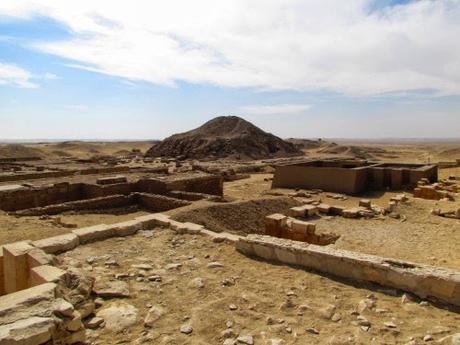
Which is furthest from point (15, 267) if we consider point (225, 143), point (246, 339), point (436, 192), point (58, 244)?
point (225, 143)

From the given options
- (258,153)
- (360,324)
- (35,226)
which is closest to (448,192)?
(360,324)

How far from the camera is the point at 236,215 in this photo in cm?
1073

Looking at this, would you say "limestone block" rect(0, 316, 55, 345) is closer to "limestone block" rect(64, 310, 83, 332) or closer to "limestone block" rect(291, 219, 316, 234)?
"limestone block" rect(64, 310, 83, 332)

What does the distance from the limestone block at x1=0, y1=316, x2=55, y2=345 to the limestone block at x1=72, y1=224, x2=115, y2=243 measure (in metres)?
3.60

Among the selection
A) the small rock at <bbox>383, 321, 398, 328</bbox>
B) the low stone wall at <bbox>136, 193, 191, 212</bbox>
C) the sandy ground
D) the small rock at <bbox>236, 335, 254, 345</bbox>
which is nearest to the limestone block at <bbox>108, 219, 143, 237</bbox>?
the sandy ground

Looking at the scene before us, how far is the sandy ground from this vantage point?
390cm

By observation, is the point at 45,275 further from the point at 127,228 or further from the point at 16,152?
the point at 16,152

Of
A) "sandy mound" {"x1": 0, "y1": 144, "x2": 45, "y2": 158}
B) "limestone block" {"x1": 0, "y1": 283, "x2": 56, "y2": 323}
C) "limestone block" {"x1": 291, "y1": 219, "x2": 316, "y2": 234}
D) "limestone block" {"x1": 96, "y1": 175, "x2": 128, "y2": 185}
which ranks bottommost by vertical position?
"limestone block" {"x1": 291, "y1": 219, "x2": 316, "y2": 234}

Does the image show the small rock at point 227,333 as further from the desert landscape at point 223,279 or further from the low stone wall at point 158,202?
the low stone wall at point 158,202

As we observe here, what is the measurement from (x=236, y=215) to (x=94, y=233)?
14.9 ft

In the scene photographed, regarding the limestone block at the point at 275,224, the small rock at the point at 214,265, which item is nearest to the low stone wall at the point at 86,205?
the limestone block at the point at 275,224

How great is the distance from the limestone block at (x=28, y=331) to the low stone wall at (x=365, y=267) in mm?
3575

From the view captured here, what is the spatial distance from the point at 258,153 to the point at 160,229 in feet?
125

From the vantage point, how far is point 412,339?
3.81 metres
